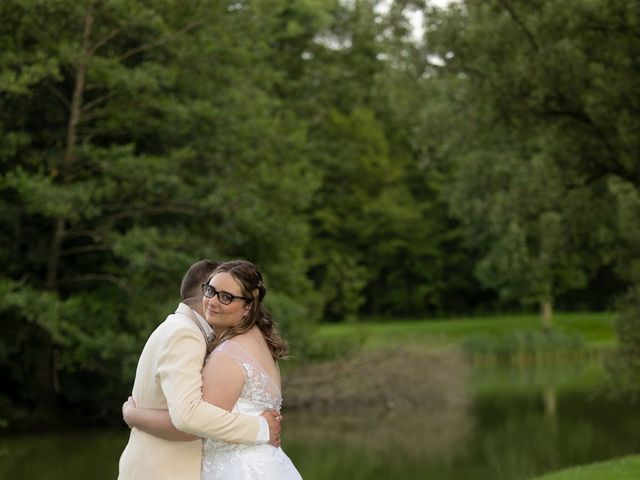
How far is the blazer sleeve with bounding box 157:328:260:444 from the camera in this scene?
170 inches

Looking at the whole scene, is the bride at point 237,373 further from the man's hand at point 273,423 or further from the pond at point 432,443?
the pond at point 432,443

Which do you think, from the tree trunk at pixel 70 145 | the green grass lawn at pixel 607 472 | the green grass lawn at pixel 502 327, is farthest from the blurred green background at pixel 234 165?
the green grass lawn at pixel 502 327

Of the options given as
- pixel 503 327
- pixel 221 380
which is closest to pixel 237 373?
pixel 221 380

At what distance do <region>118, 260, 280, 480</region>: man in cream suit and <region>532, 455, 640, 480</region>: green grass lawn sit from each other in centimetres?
599

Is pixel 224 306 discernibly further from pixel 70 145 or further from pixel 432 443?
pixel 70 145

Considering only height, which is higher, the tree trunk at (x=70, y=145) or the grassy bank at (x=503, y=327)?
the tree trunk at (x=70, y=145)

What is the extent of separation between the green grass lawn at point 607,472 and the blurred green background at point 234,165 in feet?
11.7

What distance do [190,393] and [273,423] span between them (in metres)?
0.52

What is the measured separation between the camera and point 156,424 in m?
4.50

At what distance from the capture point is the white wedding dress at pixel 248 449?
4.55 metres

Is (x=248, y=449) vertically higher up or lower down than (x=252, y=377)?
lower down

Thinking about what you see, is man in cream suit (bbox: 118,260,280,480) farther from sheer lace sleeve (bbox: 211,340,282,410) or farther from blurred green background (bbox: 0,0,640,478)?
blurred green background (bbox: 0,0,640,478)

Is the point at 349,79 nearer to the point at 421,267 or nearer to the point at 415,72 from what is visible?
the point at 421,267

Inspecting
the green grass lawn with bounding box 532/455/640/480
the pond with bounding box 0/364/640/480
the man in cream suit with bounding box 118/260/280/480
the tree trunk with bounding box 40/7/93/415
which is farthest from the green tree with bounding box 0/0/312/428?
the man in cream suit with bounding box 118/260/280/480
